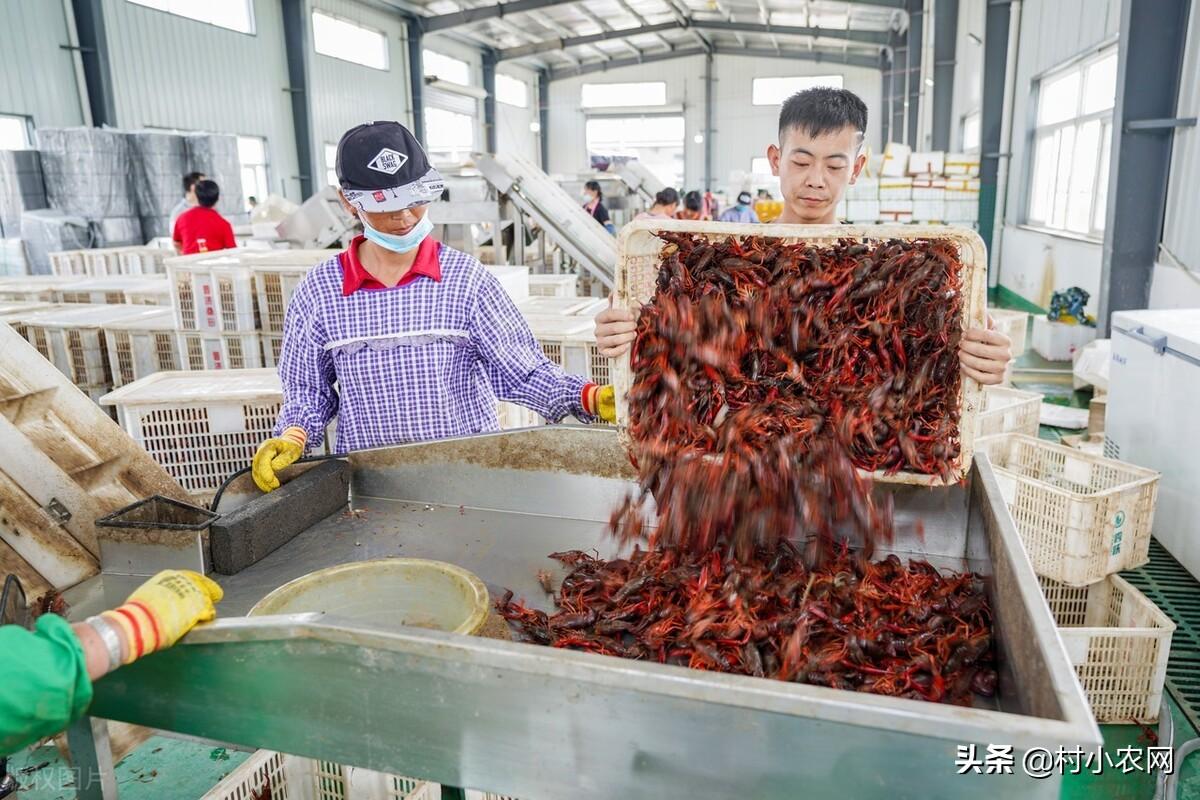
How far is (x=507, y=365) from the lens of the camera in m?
2.86

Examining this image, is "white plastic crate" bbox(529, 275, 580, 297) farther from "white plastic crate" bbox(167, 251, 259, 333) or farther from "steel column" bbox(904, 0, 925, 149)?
"steel column" bbox(904, 0, 925, 149)

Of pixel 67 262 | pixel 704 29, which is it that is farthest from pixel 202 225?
pixel 704 29

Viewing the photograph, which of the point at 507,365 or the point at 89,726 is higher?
the point at 507,365

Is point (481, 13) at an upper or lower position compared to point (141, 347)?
upper

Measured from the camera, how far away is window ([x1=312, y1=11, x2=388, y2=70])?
19578 millimetres

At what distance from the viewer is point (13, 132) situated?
12.8 meters

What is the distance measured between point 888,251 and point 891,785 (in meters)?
1.30

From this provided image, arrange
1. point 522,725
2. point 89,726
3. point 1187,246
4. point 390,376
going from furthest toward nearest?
point 1187,246 < point 390,376 < point 89,726 < point 522,725

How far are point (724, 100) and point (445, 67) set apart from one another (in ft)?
31.5

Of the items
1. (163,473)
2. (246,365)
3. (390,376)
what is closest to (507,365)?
(390,376)

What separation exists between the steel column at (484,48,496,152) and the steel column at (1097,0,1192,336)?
2160cm

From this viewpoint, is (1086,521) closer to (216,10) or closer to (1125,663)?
(1125,663)

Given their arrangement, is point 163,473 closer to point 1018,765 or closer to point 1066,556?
point 1018,765

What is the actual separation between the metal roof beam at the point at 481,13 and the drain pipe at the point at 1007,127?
36.6 ft
